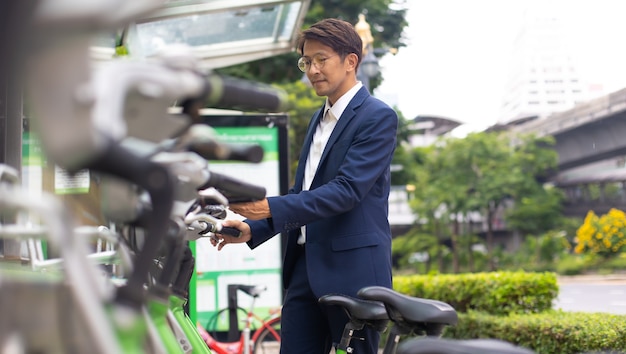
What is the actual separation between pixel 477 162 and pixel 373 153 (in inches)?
1324

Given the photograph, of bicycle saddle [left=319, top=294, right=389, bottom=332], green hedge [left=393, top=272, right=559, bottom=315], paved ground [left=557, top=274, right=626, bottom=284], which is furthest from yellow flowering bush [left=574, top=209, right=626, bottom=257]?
bicycle saddle [left=319, top=294, right=389, bottom=332]

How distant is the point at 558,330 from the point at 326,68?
4.02m

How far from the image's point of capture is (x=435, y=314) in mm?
2383

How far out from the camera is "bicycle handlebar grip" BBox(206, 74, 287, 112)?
1.65 metres

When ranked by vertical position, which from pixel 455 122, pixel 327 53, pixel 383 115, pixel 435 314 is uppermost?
pixel 455 122

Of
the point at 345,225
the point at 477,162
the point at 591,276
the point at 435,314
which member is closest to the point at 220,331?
the point at 345,225

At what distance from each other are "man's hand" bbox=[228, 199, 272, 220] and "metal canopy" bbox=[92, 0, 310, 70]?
473 centimetres

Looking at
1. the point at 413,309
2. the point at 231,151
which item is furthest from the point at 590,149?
the point at 231,151

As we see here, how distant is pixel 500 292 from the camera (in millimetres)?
7902

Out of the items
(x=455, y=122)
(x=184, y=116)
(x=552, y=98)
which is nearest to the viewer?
(x=184, y=116)

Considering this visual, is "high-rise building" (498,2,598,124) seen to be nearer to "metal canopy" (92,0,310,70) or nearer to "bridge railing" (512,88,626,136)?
"bridge railing" (512,88,626,136)

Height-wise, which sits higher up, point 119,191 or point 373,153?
point 373,153

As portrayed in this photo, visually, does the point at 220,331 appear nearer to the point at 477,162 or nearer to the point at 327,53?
the point at 327,53

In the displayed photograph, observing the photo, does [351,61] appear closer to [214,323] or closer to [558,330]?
[558,330]
